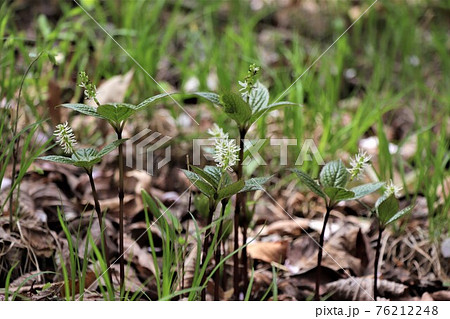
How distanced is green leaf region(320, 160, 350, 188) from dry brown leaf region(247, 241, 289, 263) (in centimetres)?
32

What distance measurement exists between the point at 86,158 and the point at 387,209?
474 mm

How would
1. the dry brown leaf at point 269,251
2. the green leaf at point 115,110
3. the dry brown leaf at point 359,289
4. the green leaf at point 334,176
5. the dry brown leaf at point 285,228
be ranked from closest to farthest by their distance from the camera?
the green leaf at point 115,110 < the green leaf at point 334,176 < the dry brown leaf at point 359,289 < the dry brown leaf at point 269,251 < the dry brown leaf at point 285,228

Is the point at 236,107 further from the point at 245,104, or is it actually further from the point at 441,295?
the point at 441,295

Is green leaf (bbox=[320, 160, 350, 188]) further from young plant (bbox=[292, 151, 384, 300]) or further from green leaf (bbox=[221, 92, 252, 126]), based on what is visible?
green leaf (bbox=[221, 92, 252, 126])

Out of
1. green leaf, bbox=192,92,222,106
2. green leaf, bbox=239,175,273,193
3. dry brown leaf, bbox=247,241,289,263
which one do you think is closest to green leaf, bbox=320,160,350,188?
green leaf, bbox=239,175,273,193

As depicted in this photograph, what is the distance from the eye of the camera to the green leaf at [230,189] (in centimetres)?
89

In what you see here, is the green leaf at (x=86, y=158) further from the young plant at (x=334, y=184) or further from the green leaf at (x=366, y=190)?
the green leaf at (x=366, y=190)

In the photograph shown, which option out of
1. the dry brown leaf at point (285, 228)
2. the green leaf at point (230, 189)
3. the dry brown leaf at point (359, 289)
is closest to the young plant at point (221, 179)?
the green leaf at point (230, 189)

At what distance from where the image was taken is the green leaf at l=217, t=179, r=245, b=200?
2.92ft

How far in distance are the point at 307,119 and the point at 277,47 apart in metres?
0.51

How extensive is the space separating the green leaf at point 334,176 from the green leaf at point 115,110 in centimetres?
33

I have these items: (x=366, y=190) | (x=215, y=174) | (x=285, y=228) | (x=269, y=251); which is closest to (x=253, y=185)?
(x=215, y=174)
